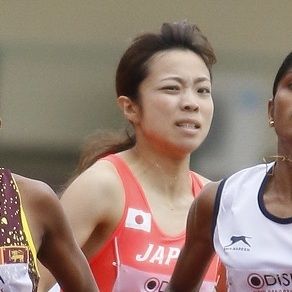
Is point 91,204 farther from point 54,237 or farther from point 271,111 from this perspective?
point 271,111

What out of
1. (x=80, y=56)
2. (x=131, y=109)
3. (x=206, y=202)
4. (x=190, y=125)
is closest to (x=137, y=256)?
(x=190, y=125)

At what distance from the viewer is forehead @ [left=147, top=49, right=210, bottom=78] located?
4.46 m

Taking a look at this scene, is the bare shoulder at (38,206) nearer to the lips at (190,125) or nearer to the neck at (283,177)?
the neck at (283,177)

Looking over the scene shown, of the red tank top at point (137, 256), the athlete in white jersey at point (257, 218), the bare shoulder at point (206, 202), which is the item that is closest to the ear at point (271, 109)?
the athlete in white jersey at point (257, 218)

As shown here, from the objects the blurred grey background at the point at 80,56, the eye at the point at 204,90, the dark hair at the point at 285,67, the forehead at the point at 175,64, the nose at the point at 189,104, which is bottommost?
the blurred grey background at the point at 80,56

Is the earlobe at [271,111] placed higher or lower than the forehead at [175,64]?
higher

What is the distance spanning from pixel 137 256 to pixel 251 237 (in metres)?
1.05

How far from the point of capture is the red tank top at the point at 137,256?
163 inches

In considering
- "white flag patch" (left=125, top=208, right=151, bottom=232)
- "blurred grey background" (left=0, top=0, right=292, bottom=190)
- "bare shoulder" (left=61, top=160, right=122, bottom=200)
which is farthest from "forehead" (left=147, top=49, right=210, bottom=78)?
"blurred grey background" (left=0, top=0, right=292, bottom=190)

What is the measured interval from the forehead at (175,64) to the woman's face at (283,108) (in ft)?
3.83

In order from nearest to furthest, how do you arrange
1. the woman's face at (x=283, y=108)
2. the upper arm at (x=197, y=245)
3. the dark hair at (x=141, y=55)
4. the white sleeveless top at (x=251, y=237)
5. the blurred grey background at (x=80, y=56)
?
1. the white sleeveless top at (x=251, y=237)
2. the woman's face at (x=283, y=108)
3. the upper arm at (x=197, y=245)
4. the dark hair at (x=141, y=55)
5. the blurred grey background at (x=80, y=56)

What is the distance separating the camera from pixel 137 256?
4.20 metres

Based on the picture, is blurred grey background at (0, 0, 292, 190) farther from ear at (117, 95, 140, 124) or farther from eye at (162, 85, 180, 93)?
eye at (162, 85, 180, 93)

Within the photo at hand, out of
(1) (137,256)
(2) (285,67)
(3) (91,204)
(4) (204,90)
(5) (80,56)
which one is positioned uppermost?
(2) (285,67)
